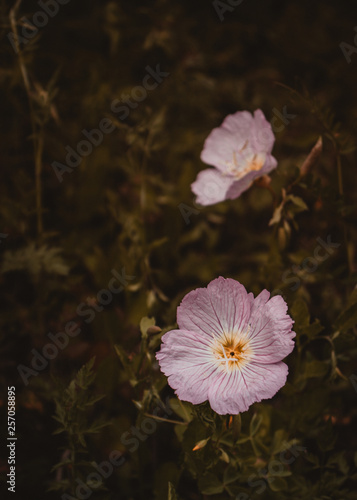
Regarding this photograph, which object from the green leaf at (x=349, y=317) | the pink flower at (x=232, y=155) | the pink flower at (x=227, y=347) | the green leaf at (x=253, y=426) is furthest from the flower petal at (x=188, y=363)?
the pink flower at (x=232, y=155)

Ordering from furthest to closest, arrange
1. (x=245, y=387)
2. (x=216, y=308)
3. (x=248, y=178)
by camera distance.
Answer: (x=248, y=178) < (x=216, y=308) < (x=245, y=387)

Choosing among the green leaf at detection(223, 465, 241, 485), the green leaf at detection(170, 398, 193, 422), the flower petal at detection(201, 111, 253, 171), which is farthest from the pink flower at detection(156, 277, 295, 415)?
the flower petal at detection(201, 111, 253, 171)

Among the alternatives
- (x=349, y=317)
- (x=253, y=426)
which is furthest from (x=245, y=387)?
(x=349, y=317)

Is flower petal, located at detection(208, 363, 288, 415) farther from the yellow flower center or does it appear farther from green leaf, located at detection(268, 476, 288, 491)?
the yellow flower center

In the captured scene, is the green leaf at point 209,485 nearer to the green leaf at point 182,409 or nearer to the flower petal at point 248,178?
the green leaf at point 182,409

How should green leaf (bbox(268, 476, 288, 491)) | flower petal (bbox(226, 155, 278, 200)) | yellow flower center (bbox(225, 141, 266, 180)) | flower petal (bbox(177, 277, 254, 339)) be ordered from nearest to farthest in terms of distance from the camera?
flower petal (bbox(177, 277, 254, 339)) < green leaf (bbox(268, 476, 288, 491)) < flower petal (bbox(226, 155, 278, 200)) < yellow flower center (bbox(225, 141, 266, 180))

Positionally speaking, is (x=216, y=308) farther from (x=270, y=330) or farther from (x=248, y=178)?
(x=248, y=178)
